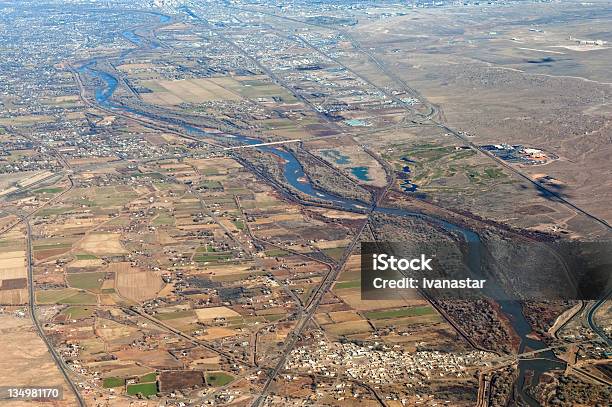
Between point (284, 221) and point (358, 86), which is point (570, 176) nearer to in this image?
point (284, 221)

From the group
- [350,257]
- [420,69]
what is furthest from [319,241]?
[420,69]

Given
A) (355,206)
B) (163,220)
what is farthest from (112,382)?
(355,206)

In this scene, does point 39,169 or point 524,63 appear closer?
point 39,169

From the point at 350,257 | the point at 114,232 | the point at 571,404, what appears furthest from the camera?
the point at 114,232

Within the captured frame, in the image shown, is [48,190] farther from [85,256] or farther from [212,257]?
[212,257]

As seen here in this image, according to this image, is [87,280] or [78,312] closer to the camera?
[78,312]

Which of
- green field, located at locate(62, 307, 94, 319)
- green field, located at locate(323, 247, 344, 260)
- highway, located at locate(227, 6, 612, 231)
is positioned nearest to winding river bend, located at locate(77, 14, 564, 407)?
green field, located at locate(323, 247, 344, 260)

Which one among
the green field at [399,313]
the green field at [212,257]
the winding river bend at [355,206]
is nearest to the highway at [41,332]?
the green field at [212,257]
